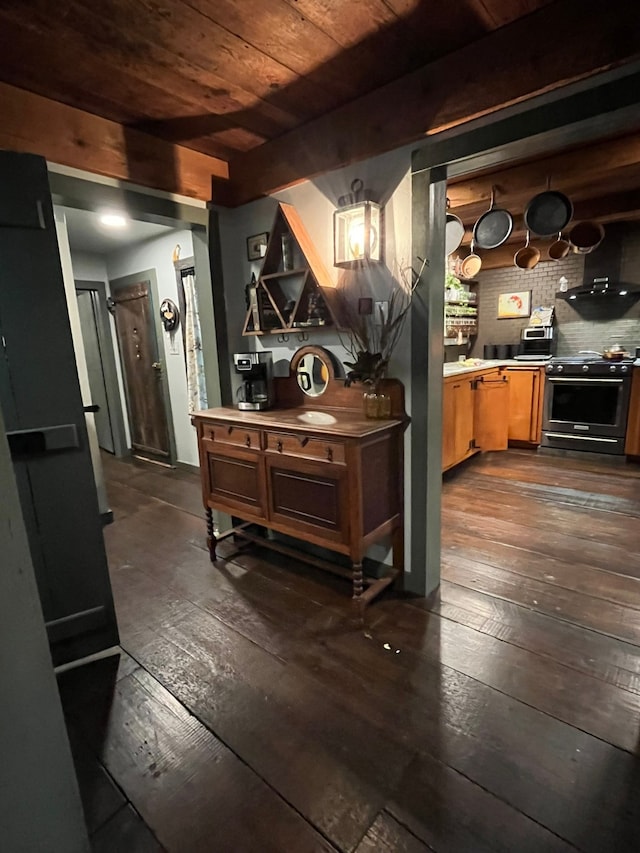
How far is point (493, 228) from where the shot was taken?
3.19 metres

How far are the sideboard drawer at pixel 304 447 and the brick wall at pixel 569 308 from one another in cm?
441

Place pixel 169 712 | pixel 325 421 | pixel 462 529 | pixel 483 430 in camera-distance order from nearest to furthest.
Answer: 1. pixel 169 712
2. pixel 325 421
3. pixel 462 529
4. pixel 483 430

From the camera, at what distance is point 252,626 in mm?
2031

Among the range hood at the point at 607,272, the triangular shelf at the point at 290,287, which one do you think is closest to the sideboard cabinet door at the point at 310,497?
the triangular shelf at the point at 290,287

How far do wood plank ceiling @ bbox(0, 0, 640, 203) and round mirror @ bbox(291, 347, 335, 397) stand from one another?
920mm

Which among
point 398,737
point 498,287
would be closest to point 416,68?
point 398,737

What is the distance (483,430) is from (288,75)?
11.6 feet

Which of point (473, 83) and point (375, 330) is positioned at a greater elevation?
point (473, 83)

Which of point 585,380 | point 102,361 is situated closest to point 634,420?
point 585,380

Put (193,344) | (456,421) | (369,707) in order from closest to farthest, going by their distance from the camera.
Result: (369,707)
(456,421)
(193,344)

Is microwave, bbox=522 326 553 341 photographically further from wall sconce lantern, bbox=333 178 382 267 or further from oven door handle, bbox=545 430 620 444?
wall sconce lantern, bbox=333 178 382 267

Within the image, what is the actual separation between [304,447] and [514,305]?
453 cm

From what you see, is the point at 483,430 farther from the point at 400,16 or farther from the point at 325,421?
the point at 400,16

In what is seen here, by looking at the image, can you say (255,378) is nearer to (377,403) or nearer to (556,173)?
(377,403)
